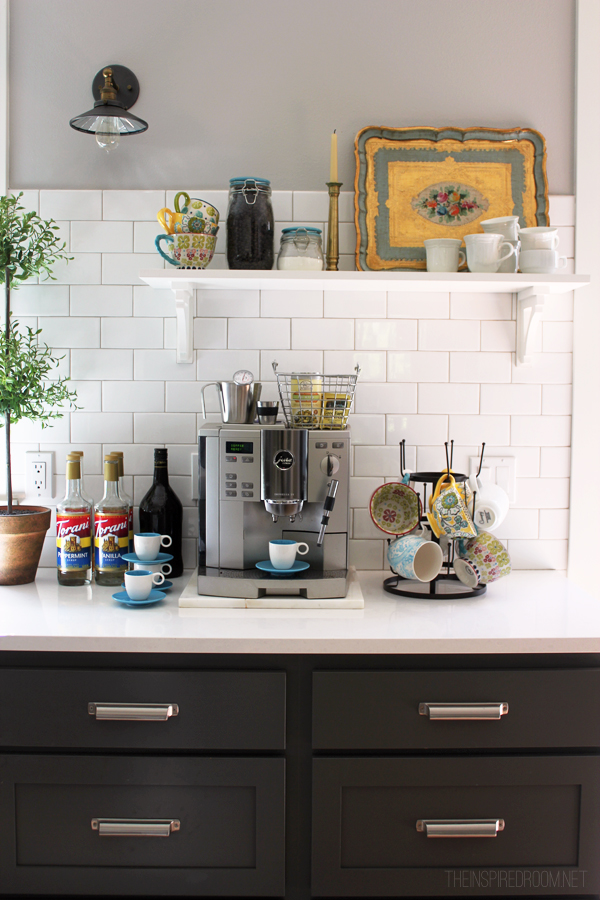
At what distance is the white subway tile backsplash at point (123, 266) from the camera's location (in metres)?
1.90

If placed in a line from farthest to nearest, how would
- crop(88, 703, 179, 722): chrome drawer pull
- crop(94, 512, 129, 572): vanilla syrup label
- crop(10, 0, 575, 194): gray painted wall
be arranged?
1. crop(10, 0, 575, 194): gray painted wall
2. crop(94, 512, 129, 572): vanilla syrup label
3. crop(88, 703, 179, 722): chrome drawer pull

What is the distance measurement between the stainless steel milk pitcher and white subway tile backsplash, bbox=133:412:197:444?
29 cm

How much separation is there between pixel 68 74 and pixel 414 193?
0.99m

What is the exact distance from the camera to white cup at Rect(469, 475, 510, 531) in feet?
5.75

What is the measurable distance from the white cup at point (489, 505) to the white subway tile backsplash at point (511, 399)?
0.25 metres

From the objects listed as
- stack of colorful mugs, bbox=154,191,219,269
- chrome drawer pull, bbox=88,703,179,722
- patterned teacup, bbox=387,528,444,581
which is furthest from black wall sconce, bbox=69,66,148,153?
chrome drawer pull, bbox=88,703,179,722

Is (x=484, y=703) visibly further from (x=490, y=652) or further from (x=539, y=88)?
(x=539, y=88)

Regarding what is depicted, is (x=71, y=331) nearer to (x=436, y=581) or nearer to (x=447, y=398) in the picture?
(x=447, y=398)

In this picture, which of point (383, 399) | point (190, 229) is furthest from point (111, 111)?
point (383, 399)

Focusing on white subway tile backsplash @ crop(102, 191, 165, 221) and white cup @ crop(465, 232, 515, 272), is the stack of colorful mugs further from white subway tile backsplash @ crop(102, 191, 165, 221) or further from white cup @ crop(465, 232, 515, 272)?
white cup @ crop(465, 232, 515, 272)

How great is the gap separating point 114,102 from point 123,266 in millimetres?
404

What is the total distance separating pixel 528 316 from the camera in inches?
72.8

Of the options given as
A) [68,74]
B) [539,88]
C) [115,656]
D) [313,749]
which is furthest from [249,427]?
[539,88]

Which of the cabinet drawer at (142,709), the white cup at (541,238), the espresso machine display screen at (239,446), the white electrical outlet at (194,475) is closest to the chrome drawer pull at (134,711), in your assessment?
the cabinet drawer at (142,709)
